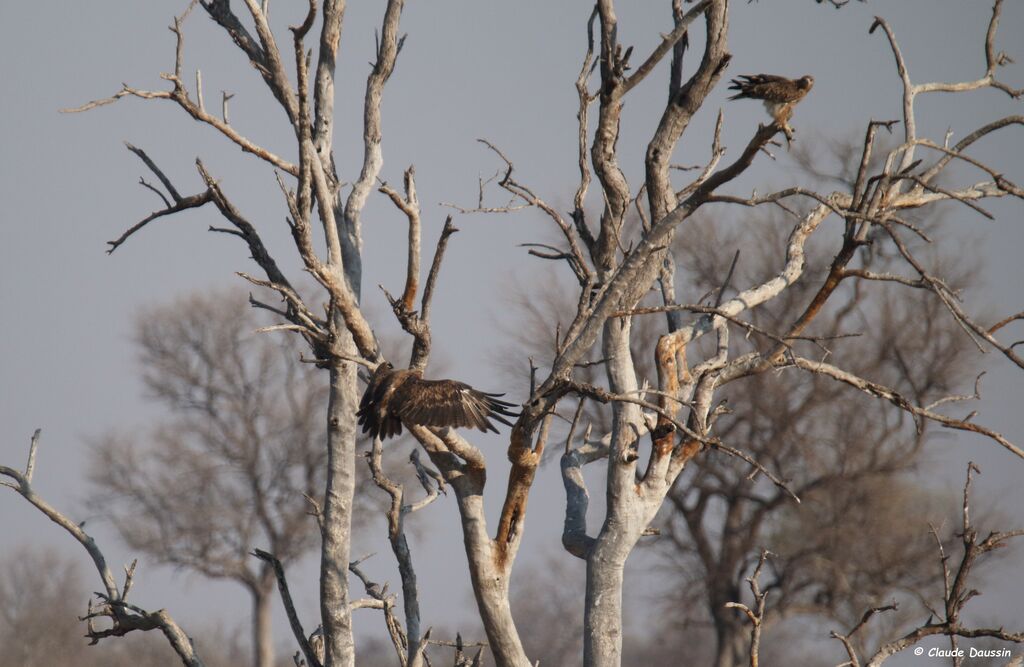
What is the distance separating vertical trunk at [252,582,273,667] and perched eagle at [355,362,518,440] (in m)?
15.9

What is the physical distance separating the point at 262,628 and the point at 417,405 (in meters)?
16.4

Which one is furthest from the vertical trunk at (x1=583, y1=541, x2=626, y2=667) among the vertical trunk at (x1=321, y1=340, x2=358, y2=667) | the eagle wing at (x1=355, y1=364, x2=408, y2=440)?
the eagle wing at (x1=355, y1=364, x2=408, y2=440)

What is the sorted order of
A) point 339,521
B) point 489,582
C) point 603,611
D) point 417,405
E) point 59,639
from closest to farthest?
point 417,405, point 489,582, point 603,611, point 339,521, point 59,639

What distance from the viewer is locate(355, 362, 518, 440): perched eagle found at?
390 cm

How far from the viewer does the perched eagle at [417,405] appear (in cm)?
390

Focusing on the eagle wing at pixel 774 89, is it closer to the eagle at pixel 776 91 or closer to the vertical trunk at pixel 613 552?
the eagle at pixel 776 91

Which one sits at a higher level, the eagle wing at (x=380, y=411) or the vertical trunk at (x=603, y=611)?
the eagle wing at (x=380, y=411)

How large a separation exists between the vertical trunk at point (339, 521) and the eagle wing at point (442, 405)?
113 cm

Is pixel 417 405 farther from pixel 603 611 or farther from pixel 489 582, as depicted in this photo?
pixel 603 611

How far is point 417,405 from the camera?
3.91m

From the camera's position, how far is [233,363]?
20109 mm

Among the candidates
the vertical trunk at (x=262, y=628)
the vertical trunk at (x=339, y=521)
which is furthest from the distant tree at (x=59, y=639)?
the vertical trunk at (x=339, y=521)

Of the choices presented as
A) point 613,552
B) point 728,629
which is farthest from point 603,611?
point 728,629

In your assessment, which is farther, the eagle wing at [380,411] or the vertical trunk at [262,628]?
the vertical trunk at [262,628]
